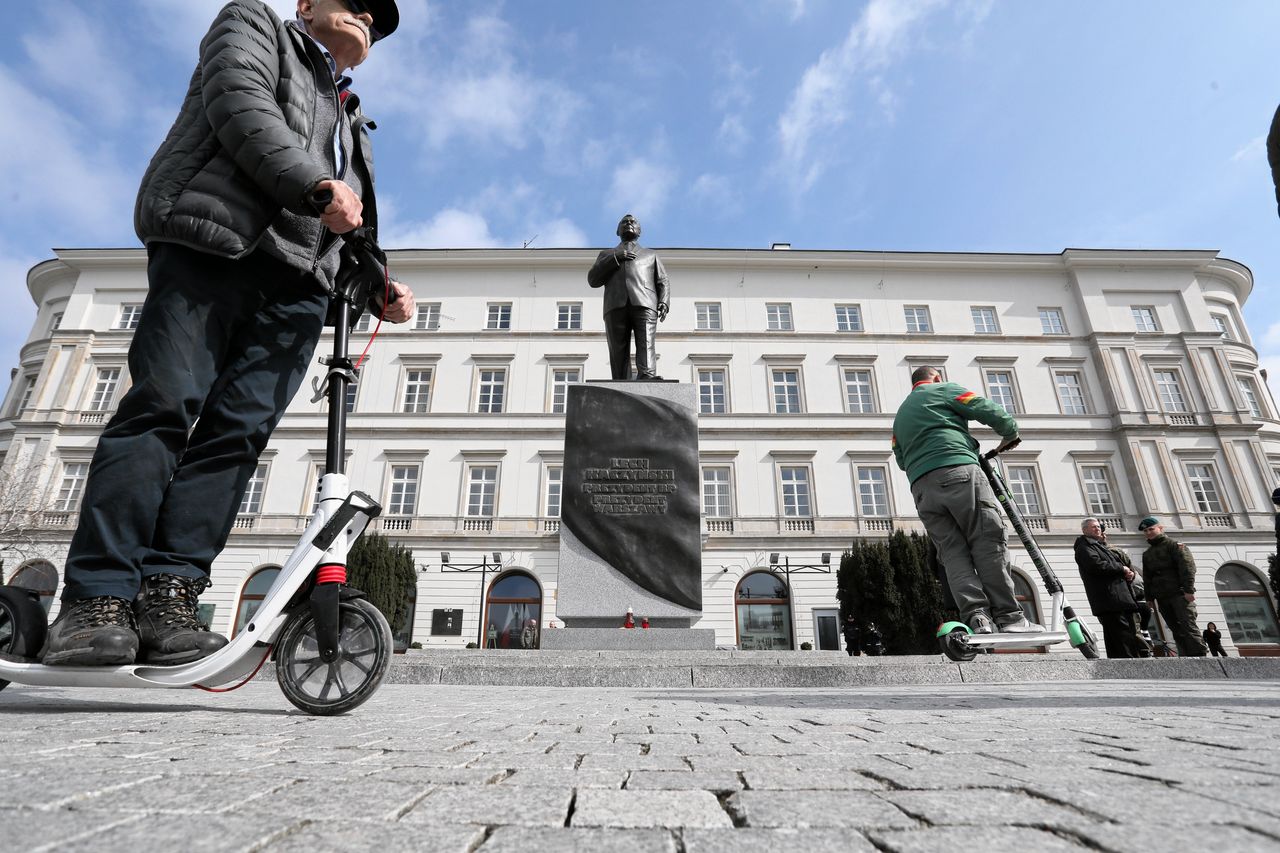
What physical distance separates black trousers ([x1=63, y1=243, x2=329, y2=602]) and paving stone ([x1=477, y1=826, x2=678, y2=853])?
1538 millimetres

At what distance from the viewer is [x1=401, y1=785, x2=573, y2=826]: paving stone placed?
0.65 metres

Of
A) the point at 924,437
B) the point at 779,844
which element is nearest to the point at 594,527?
the point at 924,437

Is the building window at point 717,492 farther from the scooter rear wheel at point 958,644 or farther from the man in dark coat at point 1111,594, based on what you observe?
the scooter rear wheel at point 958,644

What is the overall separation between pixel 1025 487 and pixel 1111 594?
18591 millimetres

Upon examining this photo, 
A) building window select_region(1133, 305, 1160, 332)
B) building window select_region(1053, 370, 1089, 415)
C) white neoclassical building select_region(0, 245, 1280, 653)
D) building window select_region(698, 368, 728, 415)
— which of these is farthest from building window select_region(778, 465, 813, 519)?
building window select_region(1133, 305, 1160, 332)

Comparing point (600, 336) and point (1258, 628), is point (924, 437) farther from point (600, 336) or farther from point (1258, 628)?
point (1258, 628)

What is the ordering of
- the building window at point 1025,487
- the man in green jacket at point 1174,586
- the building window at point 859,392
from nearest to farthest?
the man in green jacket at point 1174,586, the building window at point 1025,487, the building window at point 859,392

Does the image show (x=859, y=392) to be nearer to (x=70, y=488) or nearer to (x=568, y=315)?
(x=568, y=315)

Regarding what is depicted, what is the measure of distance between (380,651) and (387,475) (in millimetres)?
21373

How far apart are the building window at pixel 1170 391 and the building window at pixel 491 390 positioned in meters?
23.1

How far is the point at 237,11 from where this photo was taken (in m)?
2.06

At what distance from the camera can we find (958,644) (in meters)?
3.55

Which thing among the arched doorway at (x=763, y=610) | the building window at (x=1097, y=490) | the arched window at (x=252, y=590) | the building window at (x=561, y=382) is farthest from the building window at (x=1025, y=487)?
the arched window at (x=252, y=590)

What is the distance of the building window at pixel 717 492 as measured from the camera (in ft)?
70.1
